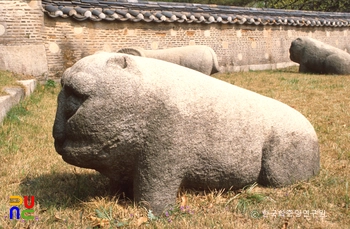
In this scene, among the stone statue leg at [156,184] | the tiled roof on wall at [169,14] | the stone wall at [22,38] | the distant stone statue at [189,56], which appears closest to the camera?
the stone statue leg at [156,184]

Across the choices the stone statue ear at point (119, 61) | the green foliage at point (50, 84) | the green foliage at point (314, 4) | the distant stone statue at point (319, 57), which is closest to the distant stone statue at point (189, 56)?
the green foliage at point (50, 84)

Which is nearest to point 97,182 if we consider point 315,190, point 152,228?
point 152,228

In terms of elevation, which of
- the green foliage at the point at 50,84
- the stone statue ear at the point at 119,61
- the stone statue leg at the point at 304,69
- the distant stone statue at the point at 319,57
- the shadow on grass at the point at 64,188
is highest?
the stone statue ear at the point at 119,61

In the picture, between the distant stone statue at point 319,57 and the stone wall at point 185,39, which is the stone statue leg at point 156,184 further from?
the distant stone statue at point 319,57

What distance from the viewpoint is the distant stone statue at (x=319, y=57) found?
1078 centimetres

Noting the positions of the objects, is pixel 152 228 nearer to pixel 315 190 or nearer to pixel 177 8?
pixel 315 190

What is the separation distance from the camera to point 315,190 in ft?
Result: 9.80

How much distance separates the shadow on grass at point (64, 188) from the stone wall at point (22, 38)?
20.2 feet

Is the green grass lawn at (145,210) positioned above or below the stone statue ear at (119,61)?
below

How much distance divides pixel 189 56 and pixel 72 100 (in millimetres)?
7185

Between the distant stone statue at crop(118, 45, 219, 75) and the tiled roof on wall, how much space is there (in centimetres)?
141

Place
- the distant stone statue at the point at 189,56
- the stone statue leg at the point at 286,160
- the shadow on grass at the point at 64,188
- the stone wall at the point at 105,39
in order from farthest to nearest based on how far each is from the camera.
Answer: the distant stone statue at the point at 189,56 < the stone wall at the point at 105,39 < the stone statue leg at the point at 286,160 < the shadow on grass at the point at 64,188

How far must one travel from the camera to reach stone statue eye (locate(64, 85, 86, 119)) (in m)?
2.33

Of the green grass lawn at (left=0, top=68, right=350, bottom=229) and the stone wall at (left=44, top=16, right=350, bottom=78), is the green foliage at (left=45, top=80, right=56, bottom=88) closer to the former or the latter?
the stone wall at (left=44, top=16, right=350, bottom=78)
